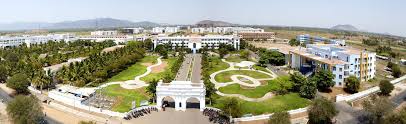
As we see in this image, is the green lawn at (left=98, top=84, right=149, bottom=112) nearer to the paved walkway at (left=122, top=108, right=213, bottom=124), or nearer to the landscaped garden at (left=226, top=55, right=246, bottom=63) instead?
the paved walkway at (left=122, top=108, right=213, bottom=124)

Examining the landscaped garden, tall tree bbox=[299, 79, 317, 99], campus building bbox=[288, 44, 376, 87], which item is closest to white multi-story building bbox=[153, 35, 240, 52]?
the landscaped garden

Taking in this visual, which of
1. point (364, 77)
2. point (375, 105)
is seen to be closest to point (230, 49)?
point (364, 77)

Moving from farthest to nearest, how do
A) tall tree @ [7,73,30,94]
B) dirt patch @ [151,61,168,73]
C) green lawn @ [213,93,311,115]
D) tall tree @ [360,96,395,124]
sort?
dirt patch @ [151,61,168,73] → tall tree @ [7,73,30,94] → green lawn @ [213,93,311,115] → tall tree @ [360,96,395,124]

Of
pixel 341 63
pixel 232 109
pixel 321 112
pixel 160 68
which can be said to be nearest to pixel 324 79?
pixel 341 63

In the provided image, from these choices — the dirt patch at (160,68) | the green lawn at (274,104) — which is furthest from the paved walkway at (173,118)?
the dirt patch at (160,68)

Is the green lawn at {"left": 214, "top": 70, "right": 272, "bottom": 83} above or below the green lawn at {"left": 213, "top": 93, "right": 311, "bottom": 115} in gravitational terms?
above

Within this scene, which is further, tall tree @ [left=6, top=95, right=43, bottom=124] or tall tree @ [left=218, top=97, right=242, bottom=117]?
tall tree @ [left=218, top=97, right=242, bottom=117]
